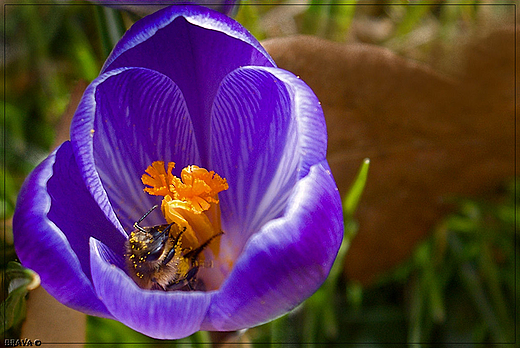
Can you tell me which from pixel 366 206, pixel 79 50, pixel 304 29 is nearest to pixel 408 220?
pixel 366 206

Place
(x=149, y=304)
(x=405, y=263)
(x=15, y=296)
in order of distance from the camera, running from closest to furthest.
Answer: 1. (x=149, y=304)
2. (x=15, y=296)
3. (x=405, y=263)

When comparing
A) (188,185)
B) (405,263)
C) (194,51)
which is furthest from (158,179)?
(405,263)

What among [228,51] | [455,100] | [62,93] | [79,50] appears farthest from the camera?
[62,93]

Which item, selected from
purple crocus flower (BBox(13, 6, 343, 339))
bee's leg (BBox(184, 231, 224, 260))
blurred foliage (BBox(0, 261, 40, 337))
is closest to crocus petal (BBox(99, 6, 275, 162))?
purple crocus flower (BBox(13, 6, 343, 339))

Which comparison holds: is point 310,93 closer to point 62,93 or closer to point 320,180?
point 320,180

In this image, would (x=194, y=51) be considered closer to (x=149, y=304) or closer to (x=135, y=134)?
(x=135, y=134)

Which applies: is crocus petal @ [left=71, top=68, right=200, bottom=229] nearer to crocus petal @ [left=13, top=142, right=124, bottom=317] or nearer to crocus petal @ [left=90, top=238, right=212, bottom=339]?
crocus petal @ [left=13, top=142, right=124, bottom=317]

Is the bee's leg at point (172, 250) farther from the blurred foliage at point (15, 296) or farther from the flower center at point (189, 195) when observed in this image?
the blurred foliage at point (15, 296)
